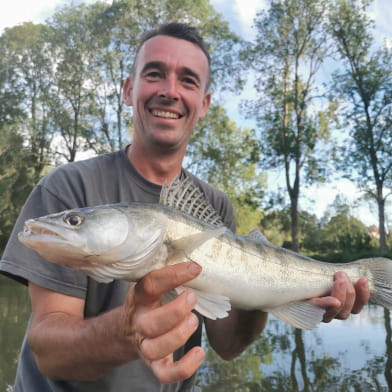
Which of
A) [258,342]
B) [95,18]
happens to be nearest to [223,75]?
[95,18]

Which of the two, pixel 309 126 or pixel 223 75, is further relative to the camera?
pixel 223 75

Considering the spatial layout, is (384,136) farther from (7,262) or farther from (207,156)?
(7,262)

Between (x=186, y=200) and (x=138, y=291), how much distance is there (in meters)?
0.92

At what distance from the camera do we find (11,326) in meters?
7.17

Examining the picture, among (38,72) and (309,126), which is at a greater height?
(38,72)

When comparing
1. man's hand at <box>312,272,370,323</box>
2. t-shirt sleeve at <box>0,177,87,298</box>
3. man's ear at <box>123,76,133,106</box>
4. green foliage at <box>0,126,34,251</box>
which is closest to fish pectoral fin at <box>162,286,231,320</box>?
t-shirt sleeve at <box>0,177,87,298</box>

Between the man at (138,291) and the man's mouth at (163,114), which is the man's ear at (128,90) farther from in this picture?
the man's mouth at (163,114)

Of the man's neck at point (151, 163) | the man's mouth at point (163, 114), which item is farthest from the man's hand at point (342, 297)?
the man's mouth at point (163, 114)

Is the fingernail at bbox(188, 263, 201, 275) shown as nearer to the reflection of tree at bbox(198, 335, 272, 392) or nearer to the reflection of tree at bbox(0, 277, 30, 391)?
the reflection of tree at bbox(198, 335, 272, 392)

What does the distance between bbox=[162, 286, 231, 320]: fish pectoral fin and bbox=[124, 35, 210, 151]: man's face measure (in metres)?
1.34

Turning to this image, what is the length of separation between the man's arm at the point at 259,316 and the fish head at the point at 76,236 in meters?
1.39

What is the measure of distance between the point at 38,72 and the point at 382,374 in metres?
28.6

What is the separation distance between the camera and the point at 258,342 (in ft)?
21.8

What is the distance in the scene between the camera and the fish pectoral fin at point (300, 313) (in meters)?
2.64
